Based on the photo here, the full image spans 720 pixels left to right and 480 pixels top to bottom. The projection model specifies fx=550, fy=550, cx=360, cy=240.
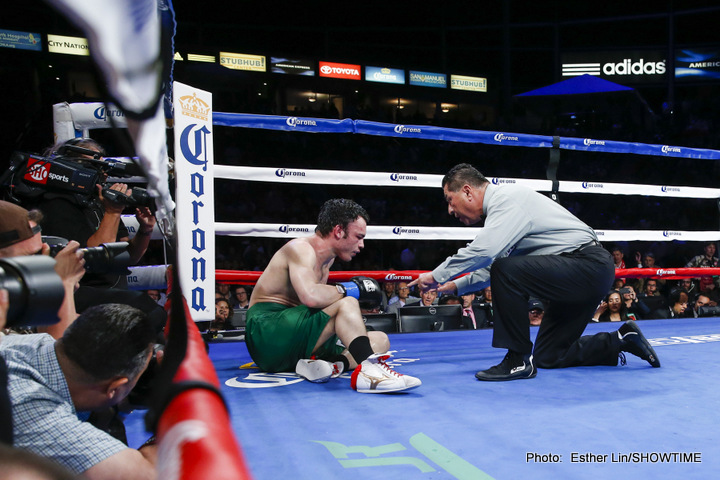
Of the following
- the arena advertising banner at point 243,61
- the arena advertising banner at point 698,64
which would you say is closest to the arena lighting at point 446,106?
the arena advertising banner at point 243,61

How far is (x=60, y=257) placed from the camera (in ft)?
2.83

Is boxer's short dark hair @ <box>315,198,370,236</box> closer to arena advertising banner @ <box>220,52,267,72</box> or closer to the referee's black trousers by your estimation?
the referee's black trousers

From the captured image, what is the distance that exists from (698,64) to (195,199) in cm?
1325

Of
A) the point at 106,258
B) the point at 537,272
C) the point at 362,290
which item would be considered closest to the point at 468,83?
the point at 537,272

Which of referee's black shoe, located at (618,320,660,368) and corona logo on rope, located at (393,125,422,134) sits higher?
corona logo on rope, located at (393,125,422,134)

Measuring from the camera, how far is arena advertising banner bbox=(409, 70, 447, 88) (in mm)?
13078

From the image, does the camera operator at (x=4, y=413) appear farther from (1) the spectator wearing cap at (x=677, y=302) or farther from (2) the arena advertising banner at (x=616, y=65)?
(2) the arena advertising banner at (x=616, y=65)

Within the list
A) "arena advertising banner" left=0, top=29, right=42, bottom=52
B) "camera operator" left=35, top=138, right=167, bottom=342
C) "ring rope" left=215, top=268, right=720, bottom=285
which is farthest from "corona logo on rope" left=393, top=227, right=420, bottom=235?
"arena advertising banner" left=0, top=29, right=42, bottom=52

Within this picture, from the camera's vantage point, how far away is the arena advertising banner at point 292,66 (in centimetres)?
1204

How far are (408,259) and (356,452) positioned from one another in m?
6.18

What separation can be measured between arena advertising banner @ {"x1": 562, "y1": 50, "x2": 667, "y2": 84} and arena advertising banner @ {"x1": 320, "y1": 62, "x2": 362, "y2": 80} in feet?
15.6

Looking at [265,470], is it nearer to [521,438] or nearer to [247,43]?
[521,438]

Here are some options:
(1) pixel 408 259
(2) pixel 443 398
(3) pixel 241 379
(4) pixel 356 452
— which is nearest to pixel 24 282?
(4) pixel 356 452

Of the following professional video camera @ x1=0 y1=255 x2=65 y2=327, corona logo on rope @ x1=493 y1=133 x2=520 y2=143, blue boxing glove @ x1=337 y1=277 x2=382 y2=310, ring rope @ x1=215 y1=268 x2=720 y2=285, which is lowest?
ring rope @ x1=215 y1=268 x2=720 y2=285
